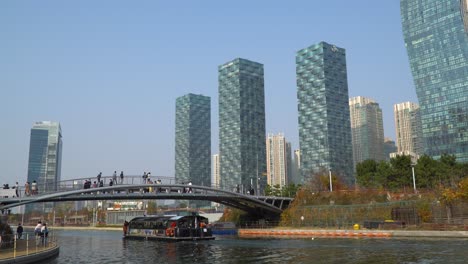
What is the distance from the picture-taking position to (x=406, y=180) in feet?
320

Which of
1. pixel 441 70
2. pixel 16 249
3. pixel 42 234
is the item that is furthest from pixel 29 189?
pixel 441 70

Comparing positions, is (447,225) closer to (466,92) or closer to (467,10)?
(466,92)

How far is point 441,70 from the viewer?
16162 cm

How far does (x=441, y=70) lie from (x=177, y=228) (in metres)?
132

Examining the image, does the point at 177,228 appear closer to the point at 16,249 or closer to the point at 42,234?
the point at 42,234

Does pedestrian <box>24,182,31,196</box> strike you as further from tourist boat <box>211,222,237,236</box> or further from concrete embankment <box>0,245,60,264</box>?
tourist boat <box>211,222,237,236</box>

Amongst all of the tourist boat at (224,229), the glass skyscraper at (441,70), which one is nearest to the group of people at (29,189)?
A: the tourist boat at (224,229)

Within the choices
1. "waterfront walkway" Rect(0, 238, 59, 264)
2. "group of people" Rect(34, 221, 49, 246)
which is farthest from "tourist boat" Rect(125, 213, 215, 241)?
"waterfront walkway" Rect(0, 238, 59, 264)

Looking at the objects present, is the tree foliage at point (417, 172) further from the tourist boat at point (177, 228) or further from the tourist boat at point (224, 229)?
the tourist boat at point (177, 228)

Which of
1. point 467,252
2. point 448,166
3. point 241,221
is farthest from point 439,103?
point 467,252

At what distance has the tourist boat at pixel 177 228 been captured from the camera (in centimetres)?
6819

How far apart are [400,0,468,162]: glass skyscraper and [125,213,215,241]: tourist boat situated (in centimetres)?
12120

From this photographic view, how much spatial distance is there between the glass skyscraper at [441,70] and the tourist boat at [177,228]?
12120 cm

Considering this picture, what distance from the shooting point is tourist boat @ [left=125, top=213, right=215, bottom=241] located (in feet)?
224
